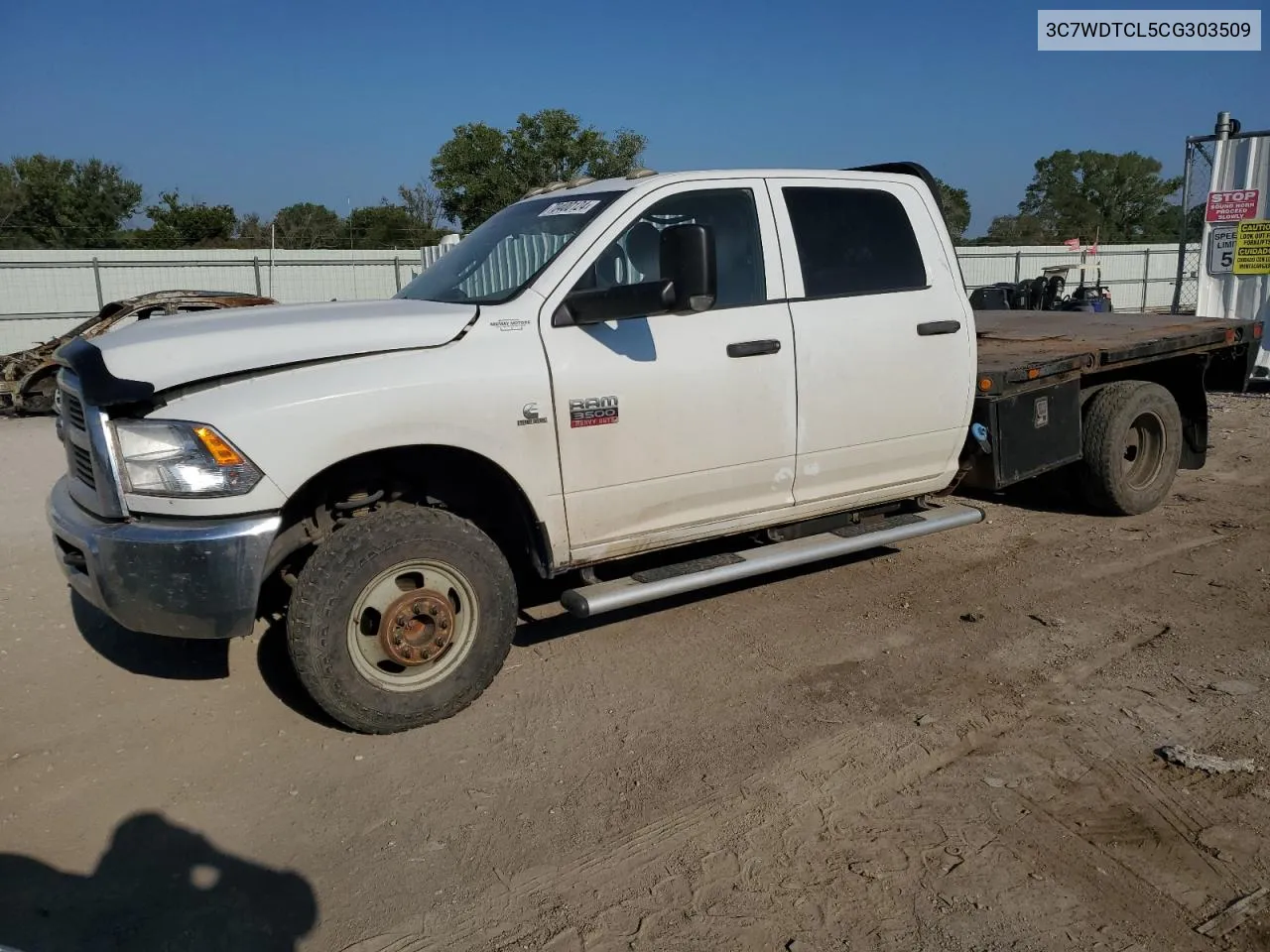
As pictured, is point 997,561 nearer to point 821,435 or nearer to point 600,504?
point 821,435

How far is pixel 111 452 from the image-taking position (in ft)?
11.6

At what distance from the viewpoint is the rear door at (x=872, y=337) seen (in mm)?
4828

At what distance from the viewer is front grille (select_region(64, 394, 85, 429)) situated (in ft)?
12.7

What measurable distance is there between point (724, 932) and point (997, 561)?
394cm

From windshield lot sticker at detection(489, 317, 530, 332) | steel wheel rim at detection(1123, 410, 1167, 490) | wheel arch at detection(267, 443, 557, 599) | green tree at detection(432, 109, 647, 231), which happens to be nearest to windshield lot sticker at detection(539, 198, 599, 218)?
windshield lot sticker at detection(489, 317, 530, 332)

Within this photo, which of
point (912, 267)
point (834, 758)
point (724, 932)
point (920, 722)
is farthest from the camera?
point (912, 267)

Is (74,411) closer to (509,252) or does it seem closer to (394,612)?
(394,612)

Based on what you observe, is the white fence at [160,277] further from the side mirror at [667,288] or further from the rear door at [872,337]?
the side mirror at [667,288]

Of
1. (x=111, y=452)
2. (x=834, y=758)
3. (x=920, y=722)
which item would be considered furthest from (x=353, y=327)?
(x=920, y=722)

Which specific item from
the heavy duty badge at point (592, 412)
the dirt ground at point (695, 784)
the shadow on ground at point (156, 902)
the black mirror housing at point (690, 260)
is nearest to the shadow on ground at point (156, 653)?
the dirt ground at point (695, 784)

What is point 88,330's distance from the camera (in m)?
12.7

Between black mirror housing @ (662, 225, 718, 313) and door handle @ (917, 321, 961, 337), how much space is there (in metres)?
1.50

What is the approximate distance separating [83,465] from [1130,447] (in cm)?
649

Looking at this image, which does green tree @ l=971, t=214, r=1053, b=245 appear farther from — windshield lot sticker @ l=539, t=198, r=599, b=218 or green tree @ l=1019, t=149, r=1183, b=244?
windshield lot sticker @ l=539, t=198, r=599, b=218
